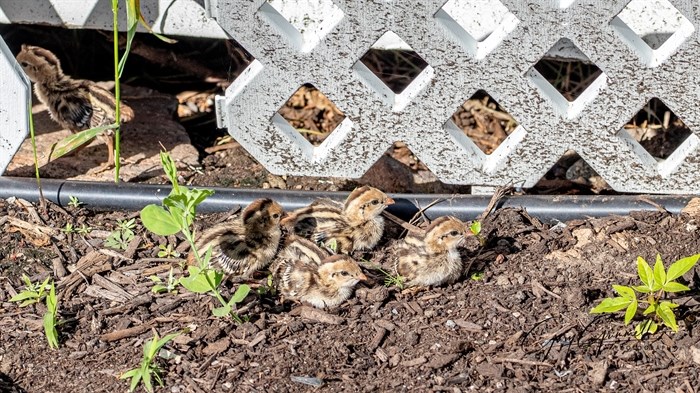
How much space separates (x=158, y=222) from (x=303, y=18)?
178 centimetres

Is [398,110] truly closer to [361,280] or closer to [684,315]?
[361,280]

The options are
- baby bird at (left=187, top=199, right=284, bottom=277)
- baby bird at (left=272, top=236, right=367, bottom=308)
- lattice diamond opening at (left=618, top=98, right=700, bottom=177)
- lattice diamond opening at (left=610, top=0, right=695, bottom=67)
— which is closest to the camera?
baby bird at (left=272, top=236, right=367, bottom=308)

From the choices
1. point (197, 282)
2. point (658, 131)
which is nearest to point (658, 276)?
point (197, 282)

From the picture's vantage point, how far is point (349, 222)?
17.5ft

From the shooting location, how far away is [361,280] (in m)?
5.05

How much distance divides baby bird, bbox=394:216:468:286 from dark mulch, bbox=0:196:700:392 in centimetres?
8

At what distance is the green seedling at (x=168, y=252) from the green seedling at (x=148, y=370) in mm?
897

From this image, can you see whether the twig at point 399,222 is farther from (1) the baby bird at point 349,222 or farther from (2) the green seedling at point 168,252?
(2) the green seedling at point 168,252

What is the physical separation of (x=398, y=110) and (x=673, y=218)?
4.50 feet

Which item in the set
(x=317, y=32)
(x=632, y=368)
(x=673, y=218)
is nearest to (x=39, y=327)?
(x=317, y=32)

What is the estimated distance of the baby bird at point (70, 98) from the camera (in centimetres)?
642

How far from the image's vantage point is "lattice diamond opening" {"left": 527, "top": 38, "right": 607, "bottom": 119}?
543 cm

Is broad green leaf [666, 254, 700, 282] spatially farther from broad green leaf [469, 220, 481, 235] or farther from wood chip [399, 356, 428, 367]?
broad green leaf [469, 220, 481, 235]

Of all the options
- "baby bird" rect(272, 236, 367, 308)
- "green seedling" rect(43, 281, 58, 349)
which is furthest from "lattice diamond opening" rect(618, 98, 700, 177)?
"green seedling" rect(43, 281, 58, 349)
